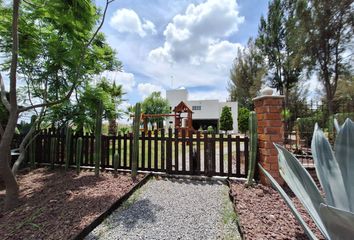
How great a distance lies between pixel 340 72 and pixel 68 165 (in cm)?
1214

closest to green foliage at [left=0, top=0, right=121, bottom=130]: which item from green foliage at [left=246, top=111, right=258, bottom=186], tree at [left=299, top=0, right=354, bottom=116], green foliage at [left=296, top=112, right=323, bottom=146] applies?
green foliage at [left=246, top=111, right=258, bottom=186]

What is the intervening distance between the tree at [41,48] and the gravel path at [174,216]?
→ 1.94m

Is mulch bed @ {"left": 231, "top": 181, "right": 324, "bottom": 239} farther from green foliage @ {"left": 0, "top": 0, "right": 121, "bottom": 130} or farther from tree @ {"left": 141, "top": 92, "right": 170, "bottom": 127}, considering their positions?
tree @ {"left": 141, "top": 92, "right": 170, "bottom": 127}

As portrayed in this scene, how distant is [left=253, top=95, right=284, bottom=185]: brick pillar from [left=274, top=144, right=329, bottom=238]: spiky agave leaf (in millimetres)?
2243

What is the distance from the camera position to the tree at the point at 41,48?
2.85 metres

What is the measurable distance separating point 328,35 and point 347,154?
1020 centimetres

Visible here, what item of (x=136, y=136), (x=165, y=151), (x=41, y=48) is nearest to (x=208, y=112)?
(x=165, y=151)

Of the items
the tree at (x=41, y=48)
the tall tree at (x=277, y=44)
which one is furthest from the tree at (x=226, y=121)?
the tree at (x=41, y=48)

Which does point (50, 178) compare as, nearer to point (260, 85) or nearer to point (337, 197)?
point (337, 197)

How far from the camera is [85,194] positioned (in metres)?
3.19

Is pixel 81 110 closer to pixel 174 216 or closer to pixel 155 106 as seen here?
pixel 174 216

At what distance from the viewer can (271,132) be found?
128 inches

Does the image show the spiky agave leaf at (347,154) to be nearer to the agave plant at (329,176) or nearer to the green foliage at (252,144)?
the agave plant at (329,176)

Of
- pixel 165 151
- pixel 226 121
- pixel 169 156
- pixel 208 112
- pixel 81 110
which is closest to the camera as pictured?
pixel 169 156
